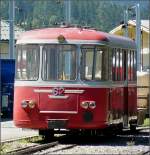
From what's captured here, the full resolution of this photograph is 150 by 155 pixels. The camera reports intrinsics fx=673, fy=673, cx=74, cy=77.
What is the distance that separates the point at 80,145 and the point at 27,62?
249cm

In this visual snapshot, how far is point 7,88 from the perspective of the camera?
3094 cm

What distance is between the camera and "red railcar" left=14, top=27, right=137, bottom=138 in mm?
16422

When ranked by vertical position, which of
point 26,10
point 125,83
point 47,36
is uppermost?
point 26,10

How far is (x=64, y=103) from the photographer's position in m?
16.4

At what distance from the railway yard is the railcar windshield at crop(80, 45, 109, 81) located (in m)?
1.72

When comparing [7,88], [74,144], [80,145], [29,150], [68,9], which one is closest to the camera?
[29,150]

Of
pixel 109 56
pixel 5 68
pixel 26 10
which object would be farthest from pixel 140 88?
pixel 26 10

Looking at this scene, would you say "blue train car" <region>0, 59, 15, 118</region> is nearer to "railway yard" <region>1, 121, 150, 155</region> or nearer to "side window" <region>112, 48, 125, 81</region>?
"railway yard" <region>1, 121, 150, 155</region>

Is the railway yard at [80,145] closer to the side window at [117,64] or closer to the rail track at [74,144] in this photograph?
the rail track at [74,144]

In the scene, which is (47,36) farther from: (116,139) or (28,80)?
(116,139)

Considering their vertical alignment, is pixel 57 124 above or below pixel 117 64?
below

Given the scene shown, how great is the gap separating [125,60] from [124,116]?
161cm

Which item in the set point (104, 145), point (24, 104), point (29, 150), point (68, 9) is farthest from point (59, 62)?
point (68, 9)

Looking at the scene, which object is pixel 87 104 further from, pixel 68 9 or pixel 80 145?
pixel 68 9
